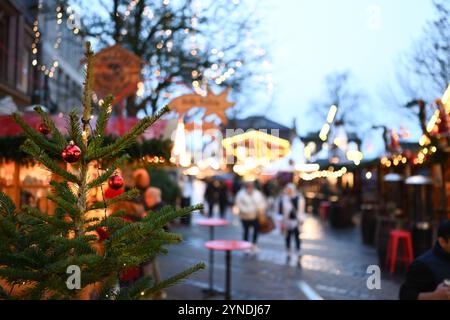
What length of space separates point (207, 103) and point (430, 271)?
5949 mm

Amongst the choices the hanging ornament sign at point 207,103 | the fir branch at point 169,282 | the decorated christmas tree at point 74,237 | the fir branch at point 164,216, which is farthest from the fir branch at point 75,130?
the hanging ornament sign at point 207,103

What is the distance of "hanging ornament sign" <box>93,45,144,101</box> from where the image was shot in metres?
7.96

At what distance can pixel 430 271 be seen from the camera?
122 inches

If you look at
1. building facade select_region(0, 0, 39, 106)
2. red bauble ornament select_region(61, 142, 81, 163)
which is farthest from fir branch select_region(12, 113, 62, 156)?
building facade select_region(0, 0, 39, 106)

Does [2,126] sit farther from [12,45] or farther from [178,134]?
[12,45]

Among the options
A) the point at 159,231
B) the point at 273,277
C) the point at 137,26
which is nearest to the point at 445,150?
the point at 273,277

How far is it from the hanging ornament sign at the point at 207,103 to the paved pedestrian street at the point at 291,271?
307cm

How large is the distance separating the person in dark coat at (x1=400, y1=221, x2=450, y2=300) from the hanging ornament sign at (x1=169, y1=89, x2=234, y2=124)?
18.2ft

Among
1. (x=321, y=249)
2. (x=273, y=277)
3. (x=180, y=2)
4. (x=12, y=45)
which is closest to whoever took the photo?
(x=273, y=277)

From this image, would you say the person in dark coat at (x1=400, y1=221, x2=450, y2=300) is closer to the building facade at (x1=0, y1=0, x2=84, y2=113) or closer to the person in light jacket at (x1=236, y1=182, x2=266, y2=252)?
the person in light jacket at (x1=236, y1=182, x2=266, y2=252)

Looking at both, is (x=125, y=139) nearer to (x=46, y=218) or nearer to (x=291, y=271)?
(x=46, y=218)

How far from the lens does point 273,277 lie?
802cm
